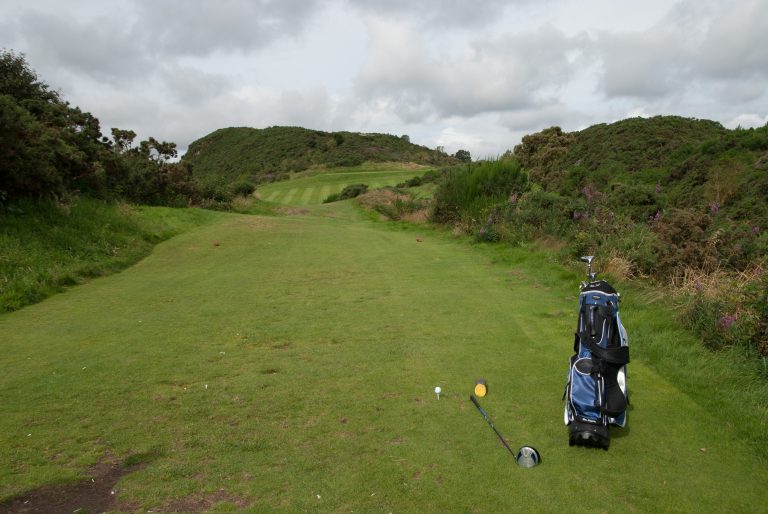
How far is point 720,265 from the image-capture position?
8.59m

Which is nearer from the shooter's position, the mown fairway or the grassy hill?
the mown fairway

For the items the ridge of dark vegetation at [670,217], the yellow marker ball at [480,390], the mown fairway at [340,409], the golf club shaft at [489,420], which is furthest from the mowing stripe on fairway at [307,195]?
the golf club shaft at [489,420]

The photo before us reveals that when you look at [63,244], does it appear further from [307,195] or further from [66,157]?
[307,195]

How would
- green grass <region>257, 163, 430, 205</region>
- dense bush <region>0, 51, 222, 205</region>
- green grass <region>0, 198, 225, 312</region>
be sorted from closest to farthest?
green grass <region>0, 198, 225, 312</region> → dense bush <region>0, 51, 222, 205</region> → green grass <region>257, 163, 430, 205</region>

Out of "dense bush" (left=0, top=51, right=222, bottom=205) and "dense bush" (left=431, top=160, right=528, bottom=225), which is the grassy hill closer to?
"dense bush" (left=0, top=51, right=222, bottom=205)

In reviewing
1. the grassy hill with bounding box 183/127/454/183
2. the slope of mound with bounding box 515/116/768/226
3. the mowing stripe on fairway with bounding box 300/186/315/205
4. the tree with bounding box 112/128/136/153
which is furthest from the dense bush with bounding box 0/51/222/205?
the grassy hill with bounding box 183/127/454/183

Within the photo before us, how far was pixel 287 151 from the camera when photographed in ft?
260

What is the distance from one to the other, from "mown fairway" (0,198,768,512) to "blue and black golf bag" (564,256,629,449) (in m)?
0.21

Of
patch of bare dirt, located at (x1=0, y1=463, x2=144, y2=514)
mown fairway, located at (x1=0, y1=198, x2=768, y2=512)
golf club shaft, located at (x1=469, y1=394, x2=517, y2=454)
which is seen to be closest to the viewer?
patch of bare dirt, located at (x1=0, y1=463, x2=144, y2=514)

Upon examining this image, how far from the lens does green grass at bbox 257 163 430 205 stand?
45250 millimetres

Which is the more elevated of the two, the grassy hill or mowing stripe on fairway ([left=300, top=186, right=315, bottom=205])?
the grassy hill

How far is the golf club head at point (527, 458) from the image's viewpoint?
3836mm

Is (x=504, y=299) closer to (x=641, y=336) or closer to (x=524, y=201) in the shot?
(x=641, y=336)

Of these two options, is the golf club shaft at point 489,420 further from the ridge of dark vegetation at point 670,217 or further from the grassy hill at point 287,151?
the grassy hill at point 287,151
